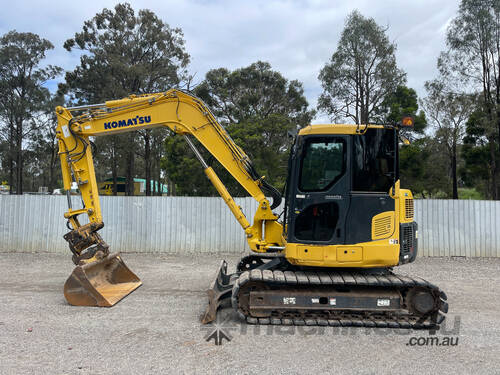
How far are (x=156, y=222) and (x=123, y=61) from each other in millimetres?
20455

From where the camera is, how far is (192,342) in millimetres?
4961

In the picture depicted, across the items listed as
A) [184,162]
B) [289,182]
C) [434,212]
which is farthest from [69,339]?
[184,162]

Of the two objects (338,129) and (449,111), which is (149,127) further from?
(449,111)

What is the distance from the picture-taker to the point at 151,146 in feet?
118

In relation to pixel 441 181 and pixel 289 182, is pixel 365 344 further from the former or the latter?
pixel 441 181

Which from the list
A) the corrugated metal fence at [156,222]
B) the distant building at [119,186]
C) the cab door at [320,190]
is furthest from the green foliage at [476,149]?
the distant building at [119,186]

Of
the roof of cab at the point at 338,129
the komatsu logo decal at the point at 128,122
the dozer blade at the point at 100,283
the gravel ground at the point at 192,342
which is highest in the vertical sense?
the komatsu logo decal at the point at 128,122

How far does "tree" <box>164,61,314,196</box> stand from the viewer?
2542cm

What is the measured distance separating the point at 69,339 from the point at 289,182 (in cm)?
388

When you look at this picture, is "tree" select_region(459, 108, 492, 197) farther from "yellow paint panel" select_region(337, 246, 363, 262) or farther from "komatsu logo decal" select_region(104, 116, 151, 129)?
"komatsu logo decal" select_region(104, 116, 151, 129)

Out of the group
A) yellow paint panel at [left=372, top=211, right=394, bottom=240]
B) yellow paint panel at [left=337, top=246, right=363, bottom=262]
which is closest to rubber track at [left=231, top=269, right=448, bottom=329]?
yellow paint panel at [left=337, top=246, right=363, bottom=262]

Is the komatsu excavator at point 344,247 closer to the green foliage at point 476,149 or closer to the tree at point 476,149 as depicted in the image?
the green foliage at point 476,149

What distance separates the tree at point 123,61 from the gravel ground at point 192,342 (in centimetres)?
2372

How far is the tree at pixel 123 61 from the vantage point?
28641 millimetres
